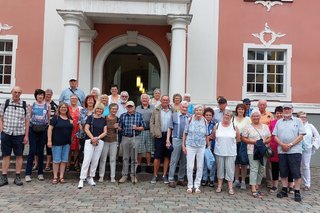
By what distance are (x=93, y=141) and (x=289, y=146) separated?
3801mm

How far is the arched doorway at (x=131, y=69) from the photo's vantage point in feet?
45.7

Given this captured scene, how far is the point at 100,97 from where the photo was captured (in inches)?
341

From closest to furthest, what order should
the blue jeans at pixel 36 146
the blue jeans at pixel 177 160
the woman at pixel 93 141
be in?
the woman at pixel 93 141, the blue jeans at pixel 177 160, the blue jeans at pixel 36 146

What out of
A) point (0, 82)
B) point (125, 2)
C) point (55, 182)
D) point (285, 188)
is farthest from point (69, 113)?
point (0, 82)

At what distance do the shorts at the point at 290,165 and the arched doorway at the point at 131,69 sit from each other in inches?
284

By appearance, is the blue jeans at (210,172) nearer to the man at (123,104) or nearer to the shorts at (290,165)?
the shorts at (290,165)

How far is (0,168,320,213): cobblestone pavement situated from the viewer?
6.39 m

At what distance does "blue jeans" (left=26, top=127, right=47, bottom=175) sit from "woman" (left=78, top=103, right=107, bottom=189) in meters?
0.96

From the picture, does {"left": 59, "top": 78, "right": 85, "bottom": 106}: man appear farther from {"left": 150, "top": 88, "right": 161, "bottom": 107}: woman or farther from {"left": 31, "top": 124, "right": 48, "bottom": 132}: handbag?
{"left": 150, "top": 88, "right": 161, "bottom": 107}: woman

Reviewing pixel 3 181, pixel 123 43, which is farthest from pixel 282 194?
pixel 123 43

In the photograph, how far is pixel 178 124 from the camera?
8062 millimetres

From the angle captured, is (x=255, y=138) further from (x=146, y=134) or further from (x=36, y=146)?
(x=36, y=146)

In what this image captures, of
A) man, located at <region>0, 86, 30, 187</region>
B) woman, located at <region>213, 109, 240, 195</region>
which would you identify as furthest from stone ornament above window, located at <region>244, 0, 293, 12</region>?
man, located at <region>0, 86, 30, 187</region>

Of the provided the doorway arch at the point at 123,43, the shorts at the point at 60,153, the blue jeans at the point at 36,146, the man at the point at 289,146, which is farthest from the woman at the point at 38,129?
the man at the point at 289,146
